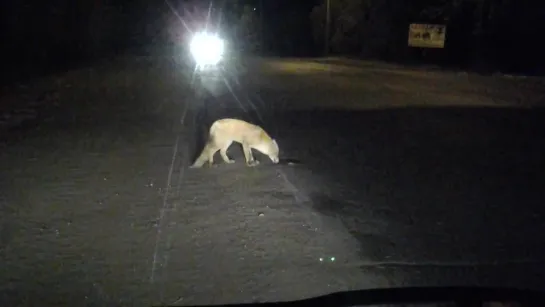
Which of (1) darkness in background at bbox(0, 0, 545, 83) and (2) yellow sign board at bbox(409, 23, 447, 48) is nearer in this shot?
(1) darkness in background at bbox(0, 0, 545, 83)

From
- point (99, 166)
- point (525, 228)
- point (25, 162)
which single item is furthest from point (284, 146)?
point (525, 228)

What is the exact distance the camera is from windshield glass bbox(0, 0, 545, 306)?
8.08 meters

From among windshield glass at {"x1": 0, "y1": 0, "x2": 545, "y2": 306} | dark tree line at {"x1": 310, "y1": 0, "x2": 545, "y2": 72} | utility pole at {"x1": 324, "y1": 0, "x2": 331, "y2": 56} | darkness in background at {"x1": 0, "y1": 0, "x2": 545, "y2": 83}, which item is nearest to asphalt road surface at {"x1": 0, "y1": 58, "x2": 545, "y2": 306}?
windshield glass at {"x1": 0, "y1": 0, "x2": 545, "y2": 306}

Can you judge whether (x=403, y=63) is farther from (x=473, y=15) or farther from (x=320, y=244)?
(x=320, y=244)

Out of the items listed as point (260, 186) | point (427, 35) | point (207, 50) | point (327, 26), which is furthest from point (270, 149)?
point (327, 26)

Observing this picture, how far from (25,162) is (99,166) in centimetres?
145

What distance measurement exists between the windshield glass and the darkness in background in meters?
4.37

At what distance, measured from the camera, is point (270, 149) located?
45.3ft

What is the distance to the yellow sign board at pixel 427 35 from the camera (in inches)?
1799

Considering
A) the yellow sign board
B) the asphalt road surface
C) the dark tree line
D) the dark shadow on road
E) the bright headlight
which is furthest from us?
the yellow sign board

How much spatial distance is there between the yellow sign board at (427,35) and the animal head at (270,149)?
3350cm

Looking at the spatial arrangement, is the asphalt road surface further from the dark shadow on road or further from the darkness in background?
the darkness in background

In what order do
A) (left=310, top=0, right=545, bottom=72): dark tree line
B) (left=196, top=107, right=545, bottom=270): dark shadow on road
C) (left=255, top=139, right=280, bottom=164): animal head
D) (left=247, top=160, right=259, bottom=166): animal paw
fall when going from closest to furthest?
(left=196, top=107, right=545, bottom=270): dark shadow on road, (left=255, top=139, right=280, bottom=164): animal head, (left=247, top=160, right=259, bottom=166): animal paw, (left=310, top=0, right=545, bottom=72): dark tree line

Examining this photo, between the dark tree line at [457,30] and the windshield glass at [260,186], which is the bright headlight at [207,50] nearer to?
the windshield glass at [260,186]
